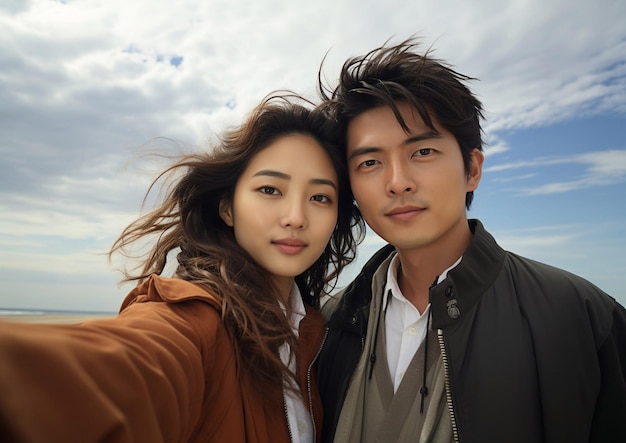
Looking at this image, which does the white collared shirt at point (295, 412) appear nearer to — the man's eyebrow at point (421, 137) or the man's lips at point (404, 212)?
the man's lips at point (404, 212)

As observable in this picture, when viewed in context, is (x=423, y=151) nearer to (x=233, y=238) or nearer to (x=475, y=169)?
(x=475, y=169)

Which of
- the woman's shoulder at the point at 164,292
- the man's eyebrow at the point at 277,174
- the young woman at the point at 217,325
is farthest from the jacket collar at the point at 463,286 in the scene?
the woman's shoulder at the point at 164,292

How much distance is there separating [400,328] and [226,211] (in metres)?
1.33

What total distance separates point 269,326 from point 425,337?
0.91 meters

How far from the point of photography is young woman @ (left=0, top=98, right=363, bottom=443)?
0.79 metres

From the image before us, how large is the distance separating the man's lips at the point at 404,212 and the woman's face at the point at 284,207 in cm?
37

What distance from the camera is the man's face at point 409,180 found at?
256 cm

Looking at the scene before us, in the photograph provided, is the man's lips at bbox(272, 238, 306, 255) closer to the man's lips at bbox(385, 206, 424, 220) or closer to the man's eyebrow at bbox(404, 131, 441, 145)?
the man's lips at bbox(385, 206, 424, 220)

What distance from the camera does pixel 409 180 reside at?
255 cm

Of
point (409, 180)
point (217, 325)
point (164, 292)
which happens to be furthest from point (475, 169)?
point (164, 292)

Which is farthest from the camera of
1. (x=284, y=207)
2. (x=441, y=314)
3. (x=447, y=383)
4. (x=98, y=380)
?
(x=284, y=207)

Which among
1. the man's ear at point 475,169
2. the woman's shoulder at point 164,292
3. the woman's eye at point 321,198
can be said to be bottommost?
the woman's shoulder at point 164,292

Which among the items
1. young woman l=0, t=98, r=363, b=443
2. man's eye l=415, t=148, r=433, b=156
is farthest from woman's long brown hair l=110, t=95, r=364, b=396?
man's eye l=415, t=148, r=433, b=156

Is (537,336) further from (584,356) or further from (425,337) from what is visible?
(425,337)
